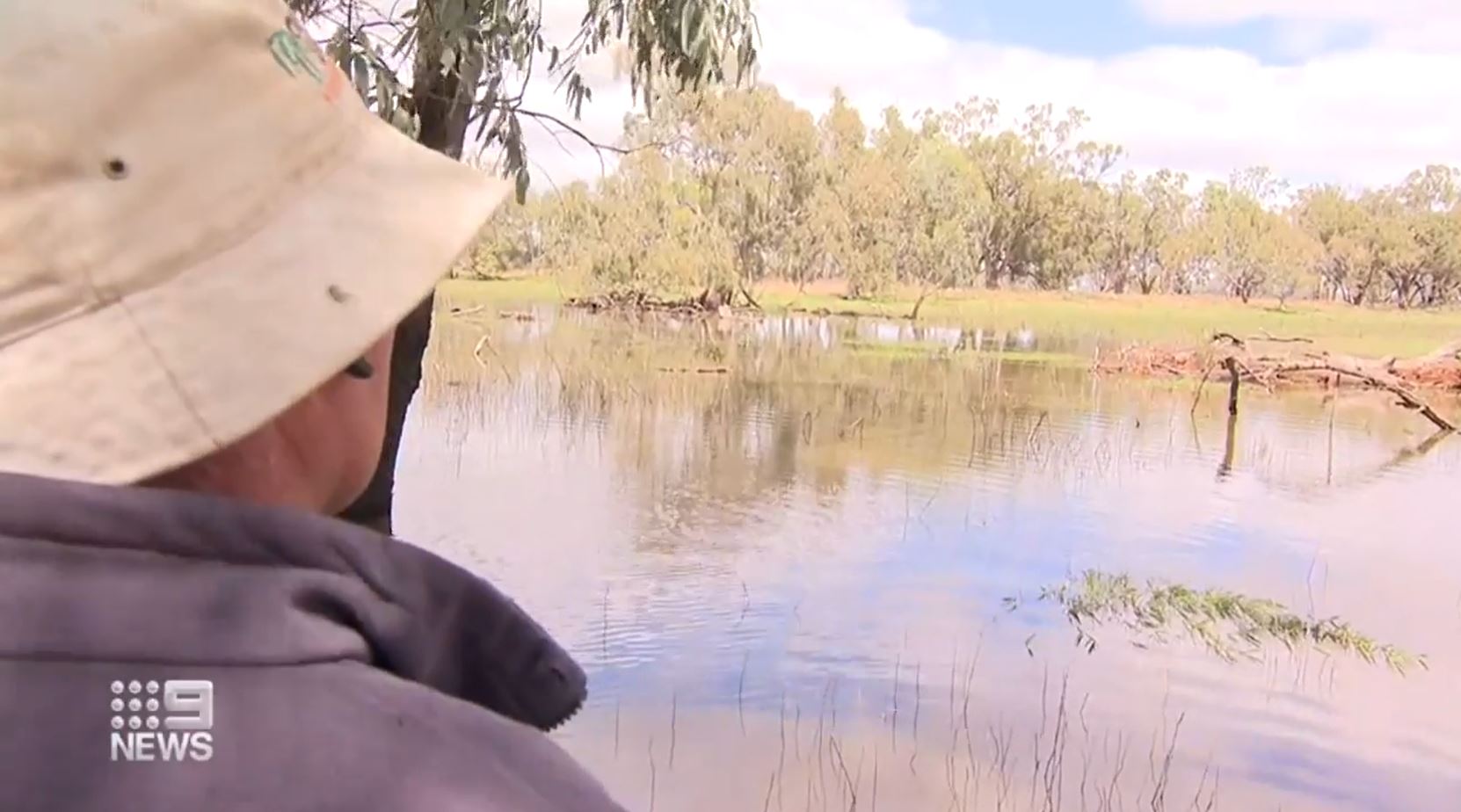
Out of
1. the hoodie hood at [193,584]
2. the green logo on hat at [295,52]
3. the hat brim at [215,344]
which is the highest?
the green logo on hat at [295,52]

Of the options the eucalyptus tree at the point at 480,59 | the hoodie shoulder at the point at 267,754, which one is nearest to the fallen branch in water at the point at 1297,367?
the eucalyptus tree at the point at 480,59

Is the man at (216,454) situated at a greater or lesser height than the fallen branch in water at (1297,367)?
greater

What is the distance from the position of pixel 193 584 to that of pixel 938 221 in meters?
23.0

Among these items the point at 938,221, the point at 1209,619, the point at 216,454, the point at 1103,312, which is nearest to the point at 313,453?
the point at 216,454

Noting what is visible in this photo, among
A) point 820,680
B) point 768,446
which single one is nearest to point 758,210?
point 768,446

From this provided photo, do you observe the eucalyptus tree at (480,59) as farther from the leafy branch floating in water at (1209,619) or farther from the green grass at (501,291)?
the green grass at (501,291)

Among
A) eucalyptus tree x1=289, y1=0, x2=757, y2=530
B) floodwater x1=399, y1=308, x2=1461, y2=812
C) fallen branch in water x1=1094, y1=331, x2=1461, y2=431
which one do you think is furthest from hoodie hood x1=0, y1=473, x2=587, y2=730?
fallen branch in water x1=1094, y1=331, x2=1461, y2=431

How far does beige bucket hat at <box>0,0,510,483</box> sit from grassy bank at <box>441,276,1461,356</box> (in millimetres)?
18848

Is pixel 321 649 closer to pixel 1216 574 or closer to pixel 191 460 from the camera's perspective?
pixel 191 460

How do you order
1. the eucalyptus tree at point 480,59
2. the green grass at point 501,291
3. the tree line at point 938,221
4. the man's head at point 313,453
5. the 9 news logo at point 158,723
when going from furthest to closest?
the green grass at point 501,291 → the tree line at point 938,221 → the eucalyptus tree at point 480,59 → the man's head at point 313,453 → the 9 news logo at point 158,723

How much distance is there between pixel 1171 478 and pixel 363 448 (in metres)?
9.30

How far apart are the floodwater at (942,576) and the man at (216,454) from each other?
3.56 meters

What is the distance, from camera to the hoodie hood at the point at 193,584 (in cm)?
42

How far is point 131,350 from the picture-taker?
1.57 feet
